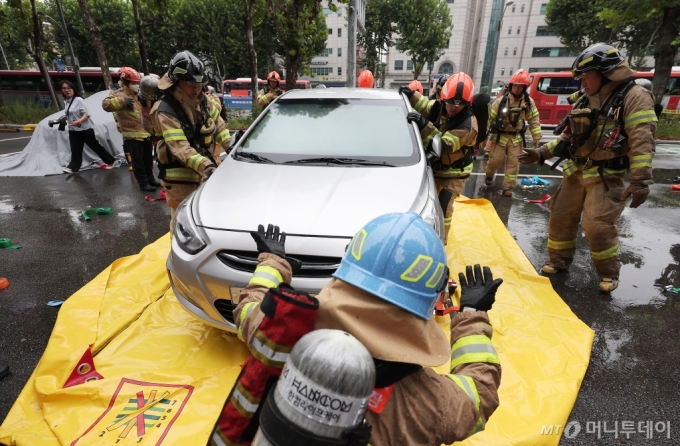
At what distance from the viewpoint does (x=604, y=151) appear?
3.18 metres

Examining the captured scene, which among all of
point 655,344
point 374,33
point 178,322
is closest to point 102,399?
point 178,322

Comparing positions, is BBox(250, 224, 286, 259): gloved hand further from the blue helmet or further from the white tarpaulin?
the white tarpaulin

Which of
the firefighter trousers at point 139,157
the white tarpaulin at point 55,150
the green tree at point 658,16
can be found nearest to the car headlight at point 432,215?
the firefighter trousers at point 139,157

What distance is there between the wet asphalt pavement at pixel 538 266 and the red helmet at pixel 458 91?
1.92m

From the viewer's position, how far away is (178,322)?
2896mm

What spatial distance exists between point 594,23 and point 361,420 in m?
37.1

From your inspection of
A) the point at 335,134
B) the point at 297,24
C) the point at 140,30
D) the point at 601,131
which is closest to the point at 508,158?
the point at 601,131

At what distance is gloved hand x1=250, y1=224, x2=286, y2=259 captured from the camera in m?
1.62

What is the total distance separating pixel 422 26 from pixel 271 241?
38839 millimetres

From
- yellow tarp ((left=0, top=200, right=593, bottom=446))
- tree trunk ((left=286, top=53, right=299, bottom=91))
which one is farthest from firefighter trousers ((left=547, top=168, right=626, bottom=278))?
tree trunk ((left=286, top=53, right=299, bottom=91))

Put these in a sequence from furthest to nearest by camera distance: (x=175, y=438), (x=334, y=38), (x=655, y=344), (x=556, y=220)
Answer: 1. (x=334, y=38)
2. (x=556, y=220)
3. (x=655, y=344)
4. (x=175, y=438)

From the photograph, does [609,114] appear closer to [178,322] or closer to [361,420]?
[361,420]

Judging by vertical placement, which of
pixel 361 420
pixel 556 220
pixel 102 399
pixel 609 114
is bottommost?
pixel 102 399

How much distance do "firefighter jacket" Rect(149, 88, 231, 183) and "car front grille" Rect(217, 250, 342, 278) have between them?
1.27m
